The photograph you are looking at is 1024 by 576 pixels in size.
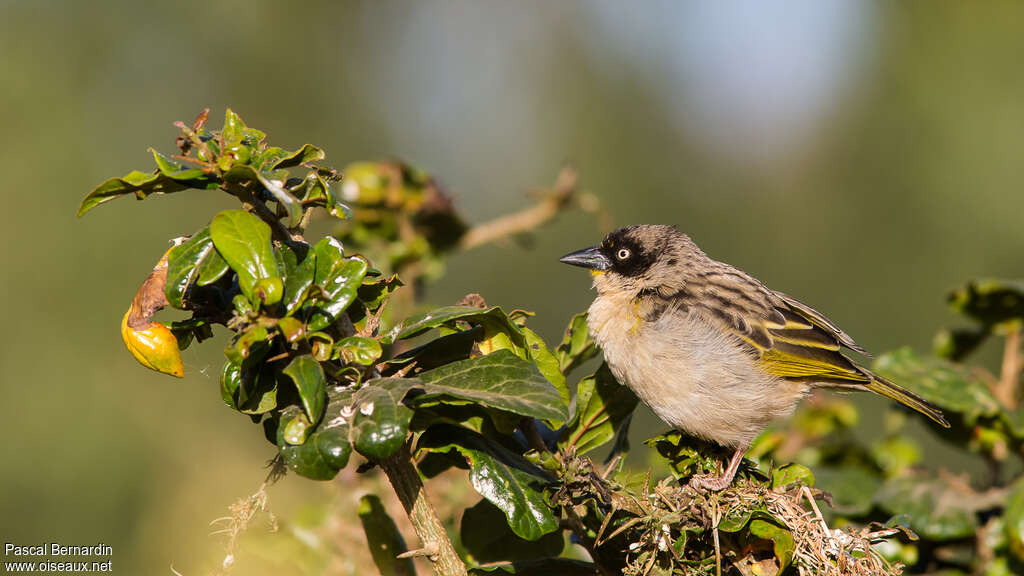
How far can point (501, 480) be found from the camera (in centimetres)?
187

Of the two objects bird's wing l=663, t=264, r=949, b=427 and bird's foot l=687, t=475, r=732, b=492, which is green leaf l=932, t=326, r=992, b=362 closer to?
bird's wing l=663, t=264, r=949, b=427

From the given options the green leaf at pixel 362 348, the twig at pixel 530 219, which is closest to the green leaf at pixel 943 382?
the twig at pixel 530 219

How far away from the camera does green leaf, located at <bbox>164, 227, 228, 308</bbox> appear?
167cm

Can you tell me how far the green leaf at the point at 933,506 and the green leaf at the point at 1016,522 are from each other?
140 millimetres

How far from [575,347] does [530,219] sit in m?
1.31

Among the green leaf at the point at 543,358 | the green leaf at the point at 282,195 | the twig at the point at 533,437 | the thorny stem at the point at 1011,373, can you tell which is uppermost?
the thorny stem at the point at 1011,373

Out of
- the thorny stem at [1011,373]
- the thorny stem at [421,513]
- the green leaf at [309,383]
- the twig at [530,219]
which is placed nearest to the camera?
the green leaf at [309,383]

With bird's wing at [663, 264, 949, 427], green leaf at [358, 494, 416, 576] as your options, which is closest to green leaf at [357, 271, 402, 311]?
green leaf at [358, 494, 416, 576]

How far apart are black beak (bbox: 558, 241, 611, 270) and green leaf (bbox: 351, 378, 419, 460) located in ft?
7.54

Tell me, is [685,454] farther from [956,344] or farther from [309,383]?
[956,344]

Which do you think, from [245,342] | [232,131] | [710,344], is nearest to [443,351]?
[245,342]

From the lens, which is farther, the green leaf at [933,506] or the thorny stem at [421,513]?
A: the green leaf at [933,506]

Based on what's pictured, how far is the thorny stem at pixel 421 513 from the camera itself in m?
1.83

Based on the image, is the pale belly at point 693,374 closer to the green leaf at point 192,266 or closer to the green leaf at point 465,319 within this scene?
the green leaf at point 465,319
